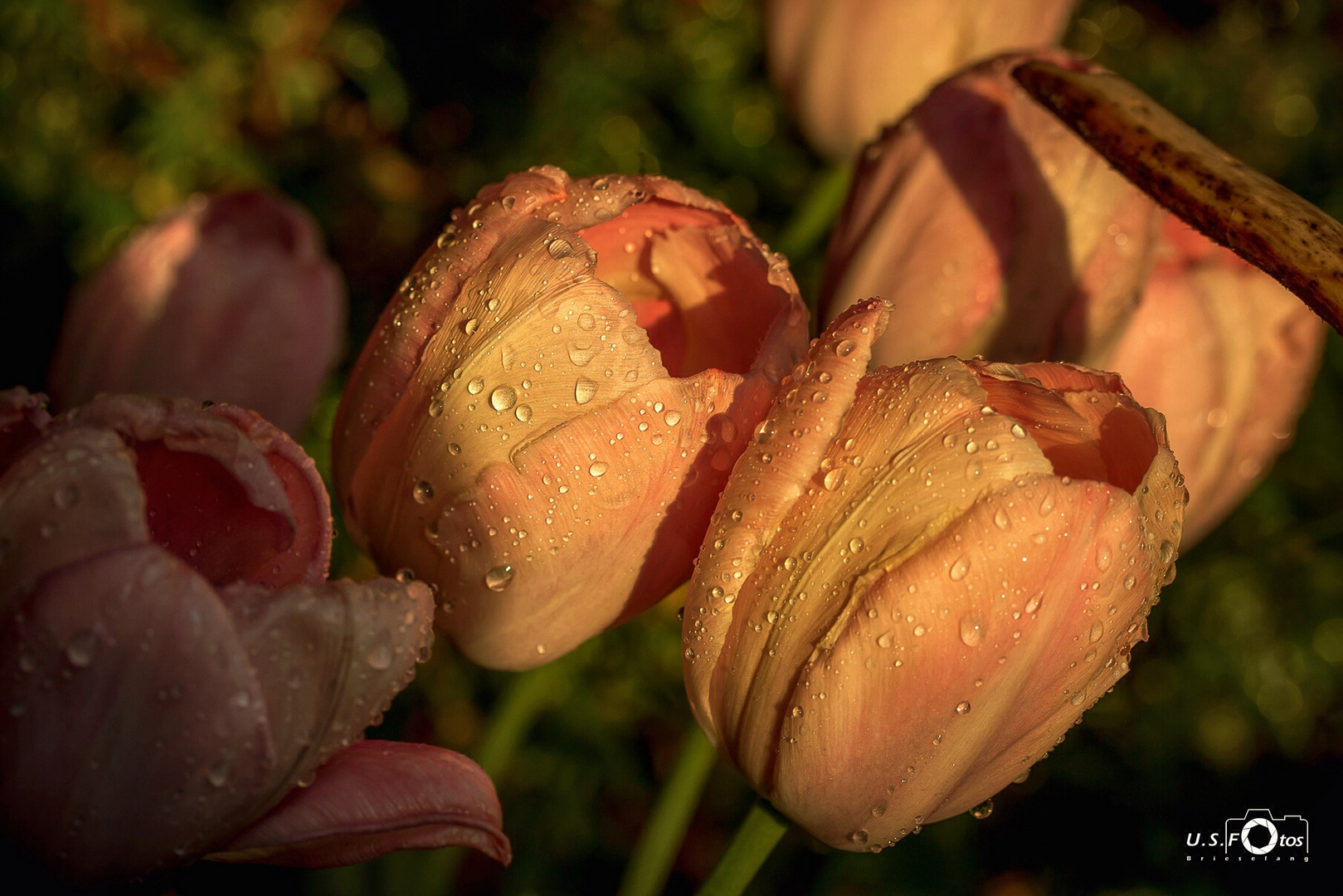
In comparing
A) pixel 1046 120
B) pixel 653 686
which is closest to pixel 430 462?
pixel 1046 120

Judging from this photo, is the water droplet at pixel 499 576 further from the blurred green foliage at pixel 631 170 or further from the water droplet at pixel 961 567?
the blurred green foliage at pixel 631 170

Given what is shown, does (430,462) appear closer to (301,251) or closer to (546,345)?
(546,345)

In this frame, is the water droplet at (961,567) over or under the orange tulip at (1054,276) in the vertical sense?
under

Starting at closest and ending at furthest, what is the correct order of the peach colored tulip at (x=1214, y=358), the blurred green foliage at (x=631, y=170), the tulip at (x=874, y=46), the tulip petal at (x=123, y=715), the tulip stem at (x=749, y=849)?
the tulip petal at (x=123, y=715) < the tulip stem at (x=749, y=849) < the peach colored tulip at (x=1214, y=358) < the tulip at (x=874, y=46) < the blurred green foliage at (x=631, y=170)

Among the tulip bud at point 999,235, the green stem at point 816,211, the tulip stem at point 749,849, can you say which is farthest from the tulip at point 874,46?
the tulip stem at point 749,849

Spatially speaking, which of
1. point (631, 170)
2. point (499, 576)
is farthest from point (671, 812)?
point (631, 170)

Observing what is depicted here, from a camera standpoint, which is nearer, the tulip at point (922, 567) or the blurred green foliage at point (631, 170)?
the tulip at point (922, 567)

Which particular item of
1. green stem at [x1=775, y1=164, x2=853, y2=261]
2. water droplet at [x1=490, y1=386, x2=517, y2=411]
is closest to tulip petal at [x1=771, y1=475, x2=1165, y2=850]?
water droplet at [x1=490, y1=386, x2=517, y2=411]

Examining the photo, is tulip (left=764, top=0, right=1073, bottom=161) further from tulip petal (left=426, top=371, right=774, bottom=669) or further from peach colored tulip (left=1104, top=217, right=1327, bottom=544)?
tulip petal (left=426, top=371, right=774, bottom=669)
